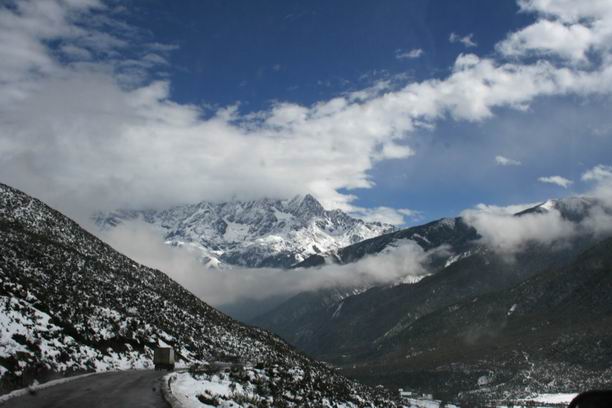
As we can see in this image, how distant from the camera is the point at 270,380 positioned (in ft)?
115

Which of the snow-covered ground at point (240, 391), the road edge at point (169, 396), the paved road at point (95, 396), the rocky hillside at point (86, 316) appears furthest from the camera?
the rocky hillside at point (86, 316)

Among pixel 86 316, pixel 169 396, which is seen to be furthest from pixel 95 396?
pixel 86 316

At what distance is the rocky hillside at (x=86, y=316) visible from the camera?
3288cm

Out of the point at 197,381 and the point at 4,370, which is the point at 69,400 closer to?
the point at 4,370

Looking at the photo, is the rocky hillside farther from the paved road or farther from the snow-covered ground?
the paved road

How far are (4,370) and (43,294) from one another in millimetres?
28639

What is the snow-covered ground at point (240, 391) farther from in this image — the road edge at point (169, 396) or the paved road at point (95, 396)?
the paved road at point (95, 396)

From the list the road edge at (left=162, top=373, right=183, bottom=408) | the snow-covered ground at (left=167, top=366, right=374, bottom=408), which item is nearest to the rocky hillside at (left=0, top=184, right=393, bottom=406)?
the snow-covered ground at (left=167, top=366, right=374, bottom=408)

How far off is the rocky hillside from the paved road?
2387 mm

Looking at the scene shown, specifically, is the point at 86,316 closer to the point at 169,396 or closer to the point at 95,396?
the point at 95,396

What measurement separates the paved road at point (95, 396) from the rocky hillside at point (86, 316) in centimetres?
239

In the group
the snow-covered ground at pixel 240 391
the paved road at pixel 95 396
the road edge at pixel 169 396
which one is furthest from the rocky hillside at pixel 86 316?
the road edge at pixel 169 396

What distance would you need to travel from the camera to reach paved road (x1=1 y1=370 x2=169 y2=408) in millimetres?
19047

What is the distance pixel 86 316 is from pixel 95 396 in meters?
32.9
